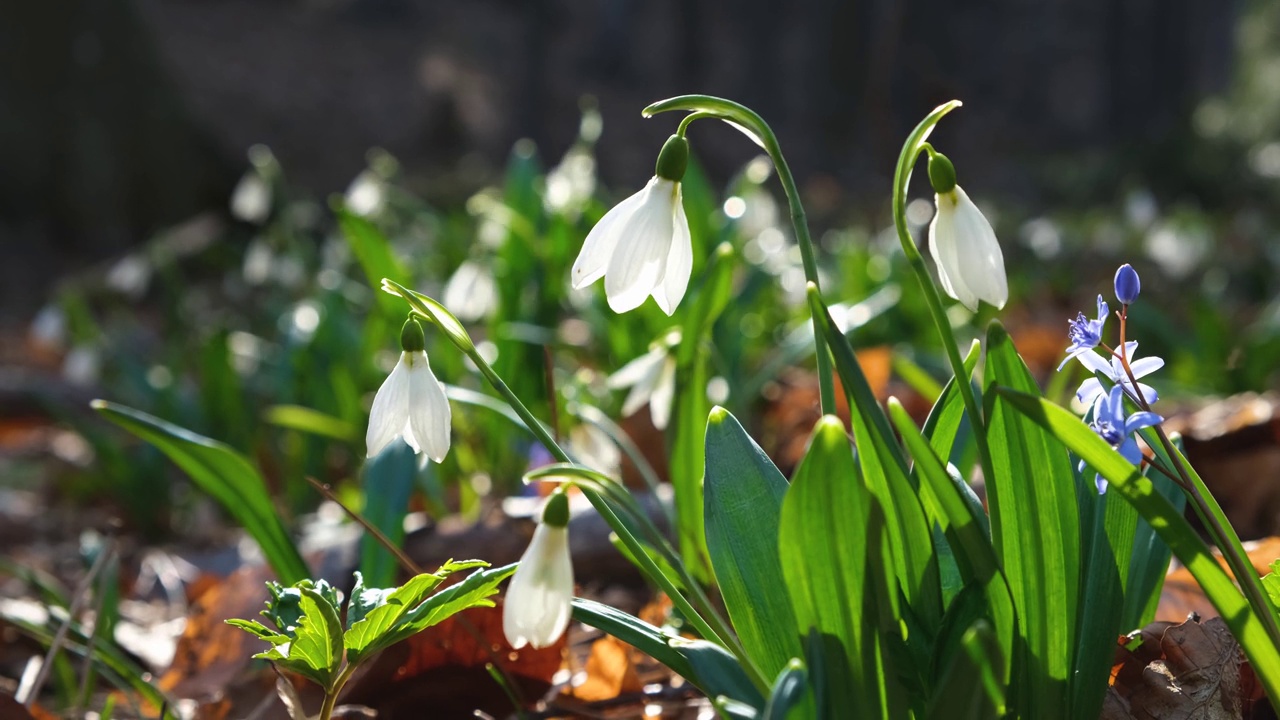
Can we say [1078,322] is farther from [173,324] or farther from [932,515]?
[173,324]

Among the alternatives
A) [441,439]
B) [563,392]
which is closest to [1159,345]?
[563,392]

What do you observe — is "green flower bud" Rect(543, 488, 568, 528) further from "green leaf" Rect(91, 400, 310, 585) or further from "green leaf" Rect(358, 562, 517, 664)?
"green leaf" Rect(91, 400, 310, 585)

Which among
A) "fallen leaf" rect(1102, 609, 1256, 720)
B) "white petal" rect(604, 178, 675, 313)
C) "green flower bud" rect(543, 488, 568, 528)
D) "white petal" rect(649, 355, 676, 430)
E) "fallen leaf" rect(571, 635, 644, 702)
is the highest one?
"white petal" rect(604, 178, 675, 313)

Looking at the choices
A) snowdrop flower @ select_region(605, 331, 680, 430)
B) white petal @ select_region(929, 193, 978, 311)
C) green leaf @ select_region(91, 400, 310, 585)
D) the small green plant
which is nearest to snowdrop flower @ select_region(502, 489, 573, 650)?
the small green plant

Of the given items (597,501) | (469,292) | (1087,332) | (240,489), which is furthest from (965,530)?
(469,292)

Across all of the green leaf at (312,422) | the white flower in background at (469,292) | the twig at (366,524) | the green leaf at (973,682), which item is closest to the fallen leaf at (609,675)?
the twig at (366,524)

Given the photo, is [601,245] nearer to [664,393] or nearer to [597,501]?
[597,501]

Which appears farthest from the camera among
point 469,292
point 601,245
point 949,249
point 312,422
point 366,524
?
point 312,422
